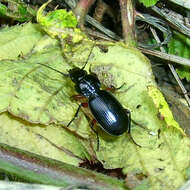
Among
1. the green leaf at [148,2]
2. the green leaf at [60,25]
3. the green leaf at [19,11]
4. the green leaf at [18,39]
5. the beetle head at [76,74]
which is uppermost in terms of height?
the green leaf at [148,2]

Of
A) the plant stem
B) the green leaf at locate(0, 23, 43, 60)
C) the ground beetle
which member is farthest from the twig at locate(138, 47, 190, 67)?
the green leaf at locate(0, 23, 43, 60)

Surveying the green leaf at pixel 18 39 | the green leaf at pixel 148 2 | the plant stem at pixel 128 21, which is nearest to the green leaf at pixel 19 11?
the green leaf at pixel 18 39

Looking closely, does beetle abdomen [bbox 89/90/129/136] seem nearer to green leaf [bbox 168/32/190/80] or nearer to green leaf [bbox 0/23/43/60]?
green leaf [bbox 0/23/43/60]

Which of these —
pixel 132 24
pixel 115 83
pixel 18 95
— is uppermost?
pixel 132 24

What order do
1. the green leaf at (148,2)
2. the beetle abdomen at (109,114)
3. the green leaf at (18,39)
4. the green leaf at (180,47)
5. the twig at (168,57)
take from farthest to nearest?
the green leaf at (180,47), the twig at (168,57), the green leaf at (148,2), the green leaf at (18,39), the beetle abdomen at (109,114)

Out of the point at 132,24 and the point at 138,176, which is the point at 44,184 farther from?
the point at 132,24

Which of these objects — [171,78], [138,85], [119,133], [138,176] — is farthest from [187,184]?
[171,78]

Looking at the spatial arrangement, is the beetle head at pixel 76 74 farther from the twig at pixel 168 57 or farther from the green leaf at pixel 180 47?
the green leaf at pixel 180 47

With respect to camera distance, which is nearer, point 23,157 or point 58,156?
point 23,157
